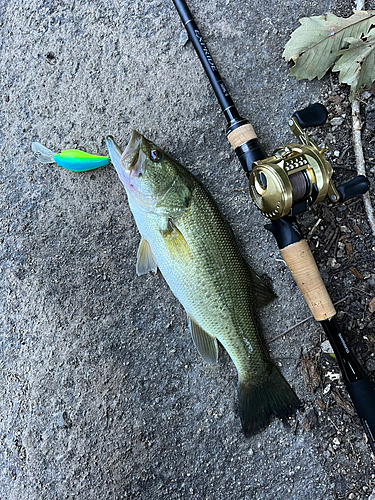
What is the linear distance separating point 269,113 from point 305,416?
176cm

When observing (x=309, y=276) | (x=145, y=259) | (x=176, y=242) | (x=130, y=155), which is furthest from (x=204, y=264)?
(x=130, y=155)

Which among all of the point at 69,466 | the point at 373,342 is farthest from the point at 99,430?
the point at 373,342

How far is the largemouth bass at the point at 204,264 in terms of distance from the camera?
205 cm

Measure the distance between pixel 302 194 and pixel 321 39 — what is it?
3.27ft

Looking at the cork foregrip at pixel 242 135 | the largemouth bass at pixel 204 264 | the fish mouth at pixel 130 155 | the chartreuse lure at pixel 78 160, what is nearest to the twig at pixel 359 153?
the cork foregrip at pixel 242 135

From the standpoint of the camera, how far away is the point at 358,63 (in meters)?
2.14

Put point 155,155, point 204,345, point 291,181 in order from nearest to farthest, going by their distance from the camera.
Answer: point 291,181 < point 155,155 < point 204,345

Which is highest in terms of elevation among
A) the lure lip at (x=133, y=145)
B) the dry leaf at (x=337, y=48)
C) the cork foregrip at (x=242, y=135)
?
the lure lip at (x=133, y=145)

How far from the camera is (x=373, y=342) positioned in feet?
7.03

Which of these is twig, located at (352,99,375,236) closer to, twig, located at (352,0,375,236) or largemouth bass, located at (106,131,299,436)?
twig, located at (352,0,375,236)

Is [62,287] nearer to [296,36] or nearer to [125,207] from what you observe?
[125,207]

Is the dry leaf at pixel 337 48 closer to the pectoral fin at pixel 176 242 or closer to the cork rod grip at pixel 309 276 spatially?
the cork rod grip at pixel 309 276

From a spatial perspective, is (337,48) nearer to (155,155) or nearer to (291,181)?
(291,181)

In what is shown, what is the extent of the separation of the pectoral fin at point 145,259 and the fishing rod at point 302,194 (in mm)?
680
